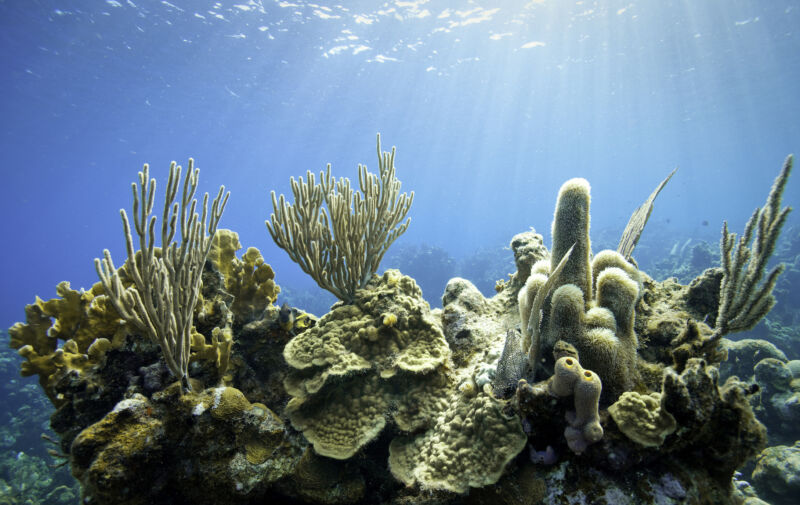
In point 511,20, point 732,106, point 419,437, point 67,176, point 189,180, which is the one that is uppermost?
point 67,176

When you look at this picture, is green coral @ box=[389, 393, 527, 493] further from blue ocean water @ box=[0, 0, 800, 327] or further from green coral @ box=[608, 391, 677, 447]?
blue ocean water @ box=[0, 0, 800, 327]

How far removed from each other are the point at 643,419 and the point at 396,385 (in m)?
1.69

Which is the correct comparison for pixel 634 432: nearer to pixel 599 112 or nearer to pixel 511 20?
pixel 511 20

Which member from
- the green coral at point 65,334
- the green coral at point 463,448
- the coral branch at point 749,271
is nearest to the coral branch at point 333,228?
the green coral at point 65,334

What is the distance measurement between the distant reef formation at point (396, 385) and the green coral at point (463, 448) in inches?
0.5

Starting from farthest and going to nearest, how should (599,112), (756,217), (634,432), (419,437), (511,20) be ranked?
(599,112) < (511,20) < (419,437) < (756,217) < (634,432)

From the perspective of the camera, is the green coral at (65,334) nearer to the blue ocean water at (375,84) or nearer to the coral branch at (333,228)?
the coral branch at (333,228)

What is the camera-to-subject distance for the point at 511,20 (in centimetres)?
2388

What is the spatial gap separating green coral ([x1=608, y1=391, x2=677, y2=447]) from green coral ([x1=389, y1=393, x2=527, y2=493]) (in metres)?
0.56

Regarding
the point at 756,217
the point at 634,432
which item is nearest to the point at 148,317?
the point at 634,432

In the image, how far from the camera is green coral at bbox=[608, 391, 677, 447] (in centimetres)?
171

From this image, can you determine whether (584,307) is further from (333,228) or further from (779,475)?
(779,475)

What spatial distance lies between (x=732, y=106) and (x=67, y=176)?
92.6 meters

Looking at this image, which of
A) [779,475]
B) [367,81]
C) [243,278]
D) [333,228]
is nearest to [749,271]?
[333,228]
